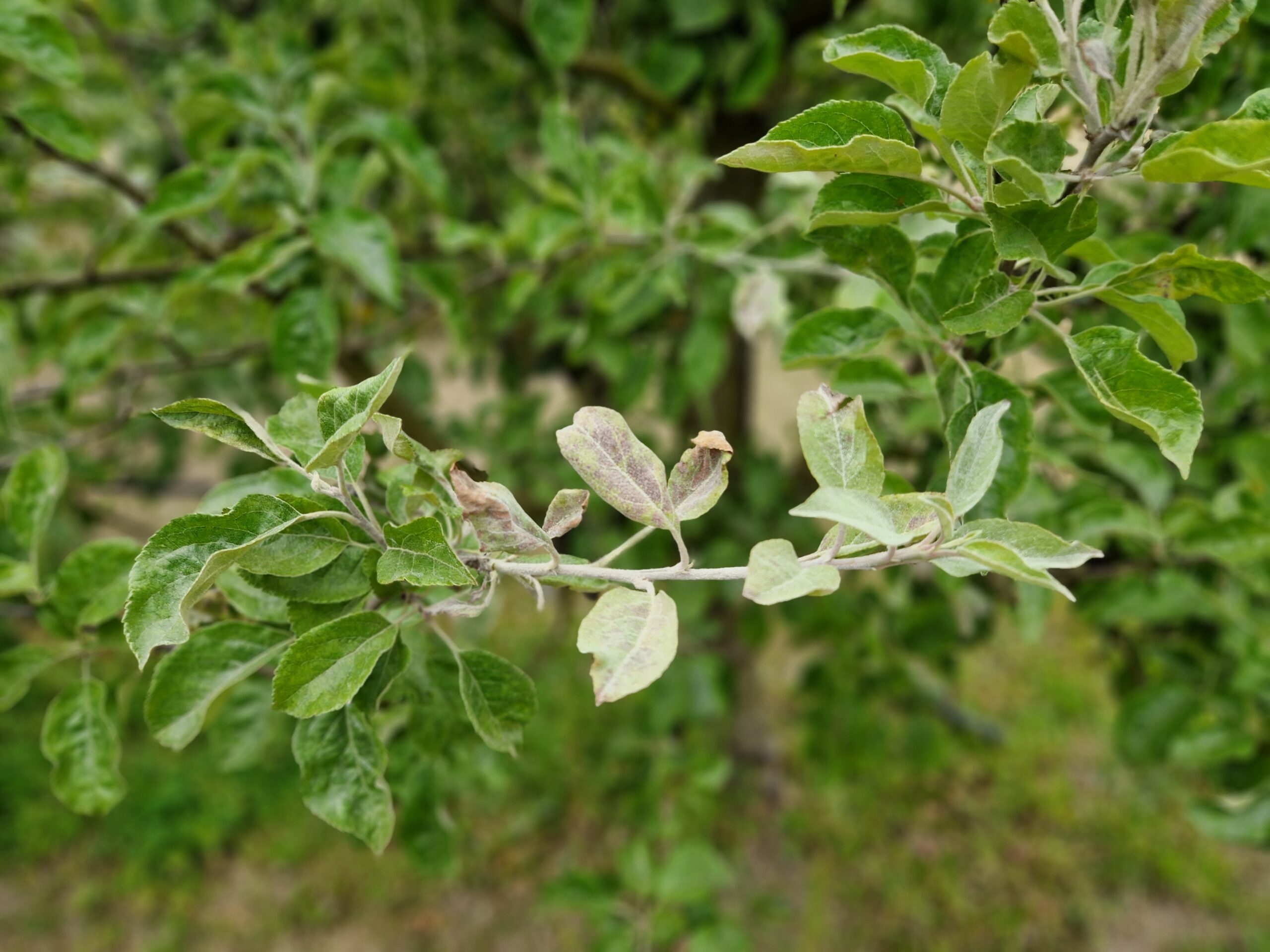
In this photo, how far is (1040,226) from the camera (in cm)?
47

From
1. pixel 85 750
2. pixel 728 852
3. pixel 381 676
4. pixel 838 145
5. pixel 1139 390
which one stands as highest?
pixel 838 145

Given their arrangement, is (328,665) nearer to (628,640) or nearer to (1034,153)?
(628,640)

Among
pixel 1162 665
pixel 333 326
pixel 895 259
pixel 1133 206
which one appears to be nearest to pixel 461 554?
pixel 895 259

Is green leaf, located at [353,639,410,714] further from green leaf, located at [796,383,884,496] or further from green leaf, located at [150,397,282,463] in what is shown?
green leaf, located at [796,383,884,496]

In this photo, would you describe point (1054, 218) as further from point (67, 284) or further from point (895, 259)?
point (67, 284)

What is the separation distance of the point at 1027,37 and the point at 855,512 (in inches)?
10.8

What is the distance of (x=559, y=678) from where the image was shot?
3.38m

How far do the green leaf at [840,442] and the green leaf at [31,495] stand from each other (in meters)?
A: 0.74

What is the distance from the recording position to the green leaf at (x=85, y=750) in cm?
70

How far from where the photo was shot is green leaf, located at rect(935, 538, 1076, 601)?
39cm

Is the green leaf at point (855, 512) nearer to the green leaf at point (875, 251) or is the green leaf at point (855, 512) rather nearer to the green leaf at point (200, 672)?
the green leaf at point (875, 251)

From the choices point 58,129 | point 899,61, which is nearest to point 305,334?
point 58,129

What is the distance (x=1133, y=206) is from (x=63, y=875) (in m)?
3.63

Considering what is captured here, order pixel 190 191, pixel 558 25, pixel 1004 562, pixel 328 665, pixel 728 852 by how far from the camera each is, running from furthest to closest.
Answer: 1. pixel 728 852
2. pixel 558 25
3. pixel 190 191
4. pixel 328 665
5. pixel 1004 562
